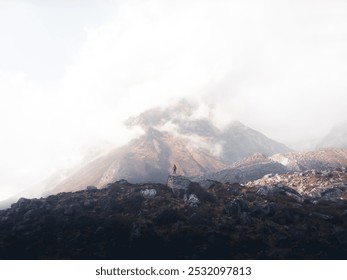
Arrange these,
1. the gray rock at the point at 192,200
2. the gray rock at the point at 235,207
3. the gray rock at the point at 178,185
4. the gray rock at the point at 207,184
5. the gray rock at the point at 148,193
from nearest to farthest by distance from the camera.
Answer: the gray rock at the point at 235,207, the gray rock at the point at 192,200, the gray rock at the point at 148,193, the gray rock at the point at 178,185, the gray rock at the point at 207,184

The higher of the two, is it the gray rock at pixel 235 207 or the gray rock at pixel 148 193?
the gray rock at pixel 148 193

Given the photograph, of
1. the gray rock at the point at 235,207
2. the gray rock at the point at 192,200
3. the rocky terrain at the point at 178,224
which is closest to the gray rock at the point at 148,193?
the rocky terrain at the point at 178,224

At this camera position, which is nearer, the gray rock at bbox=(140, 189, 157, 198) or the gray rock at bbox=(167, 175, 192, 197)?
the gray rock at bbox=(140, 189, 157, 198)

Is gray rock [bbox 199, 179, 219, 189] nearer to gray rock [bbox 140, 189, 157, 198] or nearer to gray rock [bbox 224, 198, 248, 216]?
gray rock [bbox 140, 189, 157, 198]

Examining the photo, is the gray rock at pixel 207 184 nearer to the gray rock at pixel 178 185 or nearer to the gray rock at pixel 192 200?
the gray rock at pixel 178 185

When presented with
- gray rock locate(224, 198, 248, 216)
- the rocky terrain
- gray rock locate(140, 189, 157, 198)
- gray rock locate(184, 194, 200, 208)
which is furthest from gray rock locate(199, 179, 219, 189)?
gray rock locate(224, 198, 248, 216)

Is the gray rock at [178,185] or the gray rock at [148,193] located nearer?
the gray rock at [148,193]

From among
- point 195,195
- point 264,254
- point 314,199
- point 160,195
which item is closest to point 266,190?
point 314,199

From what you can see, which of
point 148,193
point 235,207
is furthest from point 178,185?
point 235,207
